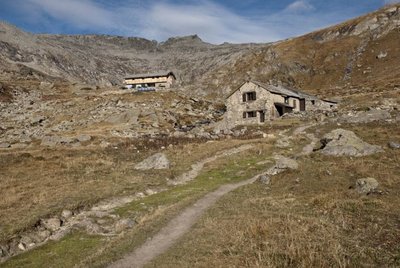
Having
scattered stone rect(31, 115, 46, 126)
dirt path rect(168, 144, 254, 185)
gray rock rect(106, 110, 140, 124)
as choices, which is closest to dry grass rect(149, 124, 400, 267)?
dirt path rect(168, 144, 254, 185)

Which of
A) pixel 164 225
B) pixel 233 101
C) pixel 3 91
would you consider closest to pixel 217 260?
pixel 164 225

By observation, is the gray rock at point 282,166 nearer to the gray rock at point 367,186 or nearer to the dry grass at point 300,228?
the dry grass at point 300,228

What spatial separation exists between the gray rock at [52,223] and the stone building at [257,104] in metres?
56.0

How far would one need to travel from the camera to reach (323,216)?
18.6 metres

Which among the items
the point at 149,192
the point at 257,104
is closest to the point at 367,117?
the point at 257,104

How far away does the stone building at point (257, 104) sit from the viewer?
7750cm

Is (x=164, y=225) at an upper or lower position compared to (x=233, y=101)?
lower

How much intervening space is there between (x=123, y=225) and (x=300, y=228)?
33.7ft

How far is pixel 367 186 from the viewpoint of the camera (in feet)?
76.2

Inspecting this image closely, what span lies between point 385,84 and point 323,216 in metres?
93.0

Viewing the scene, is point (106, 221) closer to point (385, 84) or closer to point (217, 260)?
point (217, 260)

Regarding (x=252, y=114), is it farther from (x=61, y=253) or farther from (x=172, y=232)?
(x=61, y=253)

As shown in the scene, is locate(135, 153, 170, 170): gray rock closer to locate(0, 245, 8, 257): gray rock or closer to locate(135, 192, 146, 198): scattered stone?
locate(135, 192, 146, 198): scattered stone

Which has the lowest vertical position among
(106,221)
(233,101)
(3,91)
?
(106,221)
